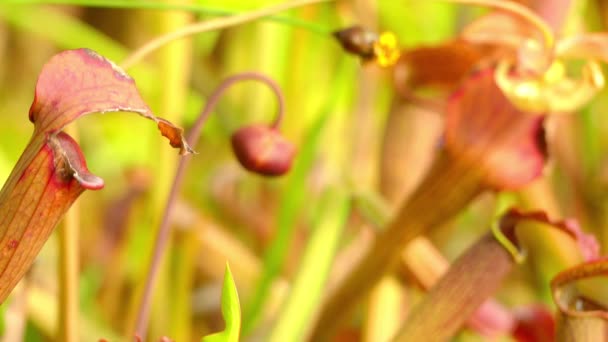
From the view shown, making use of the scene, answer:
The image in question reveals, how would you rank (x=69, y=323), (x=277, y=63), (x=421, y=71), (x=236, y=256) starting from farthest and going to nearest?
(x=277, y=63), (x=236, y=256), (x=421, y=71), (x=69, y=323)

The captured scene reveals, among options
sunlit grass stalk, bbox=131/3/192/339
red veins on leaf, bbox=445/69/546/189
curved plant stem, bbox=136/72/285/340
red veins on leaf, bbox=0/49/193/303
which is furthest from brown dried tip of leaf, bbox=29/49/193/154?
sunlit grass stalk, bbox=131/3/192/339

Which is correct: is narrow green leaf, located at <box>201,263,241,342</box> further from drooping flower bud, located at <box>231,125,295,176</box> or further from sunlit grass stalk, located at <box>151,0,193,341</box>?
sunlit grass stalk, located at <box>151,0,193,341</box>

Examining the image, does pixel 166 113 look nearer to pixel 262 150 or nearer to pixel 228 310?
pixel 262 150

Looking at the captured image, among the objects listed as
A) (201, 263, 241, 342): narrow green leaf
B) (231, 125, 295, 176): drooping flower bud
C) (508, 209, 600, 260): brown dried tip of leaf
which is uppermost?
(231, 125, 295, 176): drooping flower bud

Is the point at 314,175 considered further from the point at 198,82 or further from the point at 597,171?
the point at 597,171

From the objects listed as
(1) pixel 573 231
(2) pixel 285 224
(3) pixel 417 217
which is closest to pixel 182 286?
(2) pixel 285 224

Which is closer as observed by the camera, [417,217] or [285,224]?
[417,217]

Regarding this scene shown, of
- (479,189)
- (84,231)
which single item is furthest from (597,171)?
(84,231)

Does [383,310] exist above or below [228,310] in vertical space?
below
